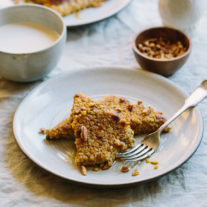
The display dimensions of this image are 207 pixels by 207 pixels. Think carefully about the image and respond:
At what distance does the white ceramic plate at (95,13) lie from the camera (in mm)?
2504

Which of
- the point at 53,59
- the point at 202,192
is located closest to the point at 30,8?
the point at 53,59

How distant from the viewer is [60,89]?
6.59 feet

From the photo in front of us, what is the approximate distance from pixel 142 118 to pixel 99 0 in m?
1.26

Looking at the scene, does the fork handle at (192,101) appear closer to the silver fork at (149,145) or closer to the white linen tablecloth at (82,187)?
the silver fork at (149,145)

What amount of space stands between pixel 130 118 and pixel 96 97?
304 millimetres

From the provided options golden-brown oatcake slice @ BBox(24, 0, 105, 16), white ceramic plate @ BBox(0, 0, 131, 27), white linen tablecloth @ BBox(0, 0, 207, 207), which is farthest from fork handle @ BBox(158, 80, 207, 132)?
golden-brown oatcake slice @ BBox(24, 0, 105, 16)

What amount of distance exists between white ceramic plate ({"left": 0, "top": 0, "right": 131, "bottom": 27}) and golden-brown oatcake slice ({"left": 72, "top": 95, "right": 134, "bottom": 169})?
0.98 meters

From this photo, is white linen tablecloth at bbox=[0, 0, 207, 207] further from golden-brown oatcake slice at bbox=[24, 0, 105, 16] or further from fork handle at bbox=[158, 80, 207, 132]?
golden-brown oatcake slice at bbox=[24, 0, 105, 16]

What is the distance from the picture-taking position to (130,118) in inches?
69.3

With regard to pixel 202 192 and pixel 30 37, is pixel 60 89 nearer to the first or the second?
pixel 30 37

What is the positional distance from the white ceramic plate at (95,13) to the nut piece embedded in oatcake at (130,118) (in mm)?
857

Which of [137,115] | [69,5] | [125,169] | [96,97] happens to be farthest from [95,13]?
[125,169]

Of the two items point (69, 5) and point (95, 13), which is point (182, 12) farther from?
point (69, 5)

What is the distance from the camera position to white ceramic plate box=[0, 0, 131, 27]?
2.50m
